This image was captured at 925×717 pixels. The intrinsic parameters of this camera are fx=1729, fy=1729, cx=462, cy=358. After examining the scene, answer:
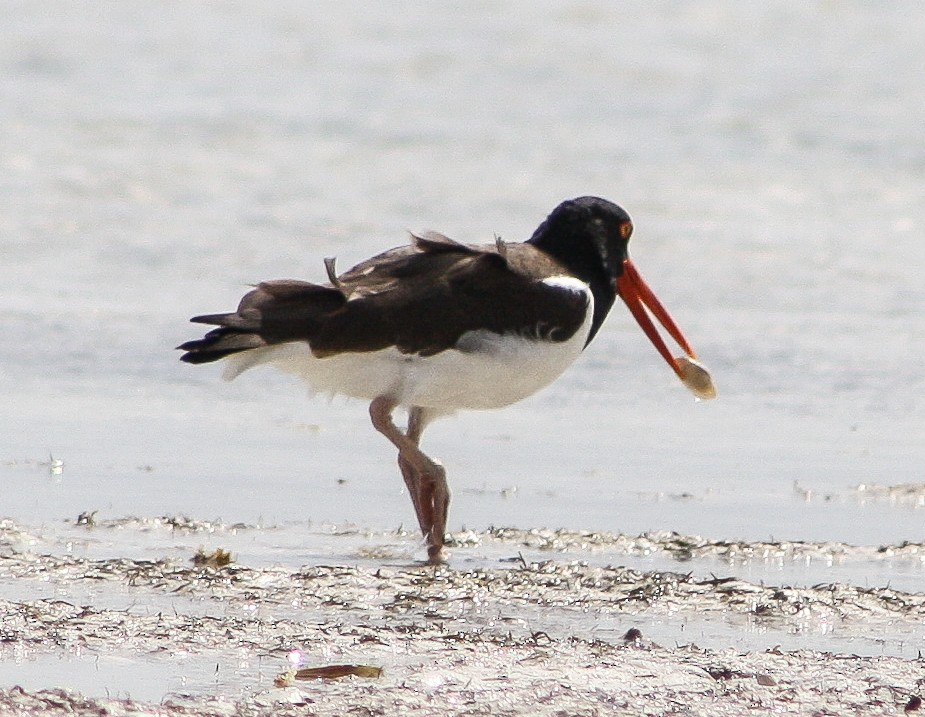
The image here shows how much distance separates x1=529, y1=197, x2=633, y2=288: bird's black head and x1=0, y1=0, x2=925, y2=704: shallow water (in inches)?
35.5

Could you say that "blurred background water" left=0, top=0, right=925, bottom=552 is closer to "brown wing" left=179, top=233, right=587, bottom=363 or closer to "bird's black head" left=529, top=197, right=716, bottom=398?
"bird's black head" left=529, top=197, right=716, bottom=398

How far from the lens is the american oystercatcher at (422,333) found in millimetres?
5754

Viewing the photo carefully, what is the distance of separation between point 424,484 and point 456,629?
1.21 meters

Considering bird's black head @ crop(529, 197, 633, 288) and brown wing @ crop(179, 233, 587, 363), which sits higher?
bird's black head @ crop(529, 197, 633, 288)

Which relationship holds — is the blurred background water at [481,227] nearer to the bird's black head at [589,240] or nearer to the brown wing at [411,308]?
the brown wing at [411,308]

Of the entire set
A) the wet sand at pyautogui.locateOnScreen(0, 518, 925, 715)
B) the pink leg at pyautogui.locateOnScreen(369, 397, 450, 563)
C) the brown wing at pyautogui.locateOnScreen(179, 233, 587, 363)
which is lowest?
the wet sand at pyautogui.locateOnScreen(0, 518, 925, 715)

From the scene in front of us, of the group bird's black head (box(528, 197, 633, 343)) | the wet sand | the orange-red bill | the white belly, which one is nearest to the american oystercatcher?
the white belly

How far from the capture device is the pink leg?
5848 millimetres

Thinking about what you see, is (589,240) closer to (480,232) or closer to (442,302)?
(442,302)

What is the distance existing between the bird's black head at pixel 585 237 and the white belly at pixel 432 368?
18.7 inches

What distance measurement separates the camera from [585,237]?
20.9 ft

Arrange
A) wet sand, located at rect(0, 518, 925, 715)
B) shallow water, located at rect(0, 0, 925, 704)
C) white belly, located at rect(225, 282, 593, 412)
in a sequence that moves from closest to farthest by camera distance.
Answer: wet sand, located at rect(0, 518, 925, 715)
white belly, located at rect(225, 282, 593, 412)
shallow water, located at rect(0, 0, 925, 704)

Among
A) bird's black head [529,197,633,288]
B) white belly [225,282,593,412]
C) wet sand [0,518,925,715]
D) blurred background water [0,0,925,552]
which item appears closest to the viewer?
wet sand [0,518,925,715]

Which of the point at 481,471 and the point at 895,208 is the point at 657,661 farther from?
the point at 895,208
